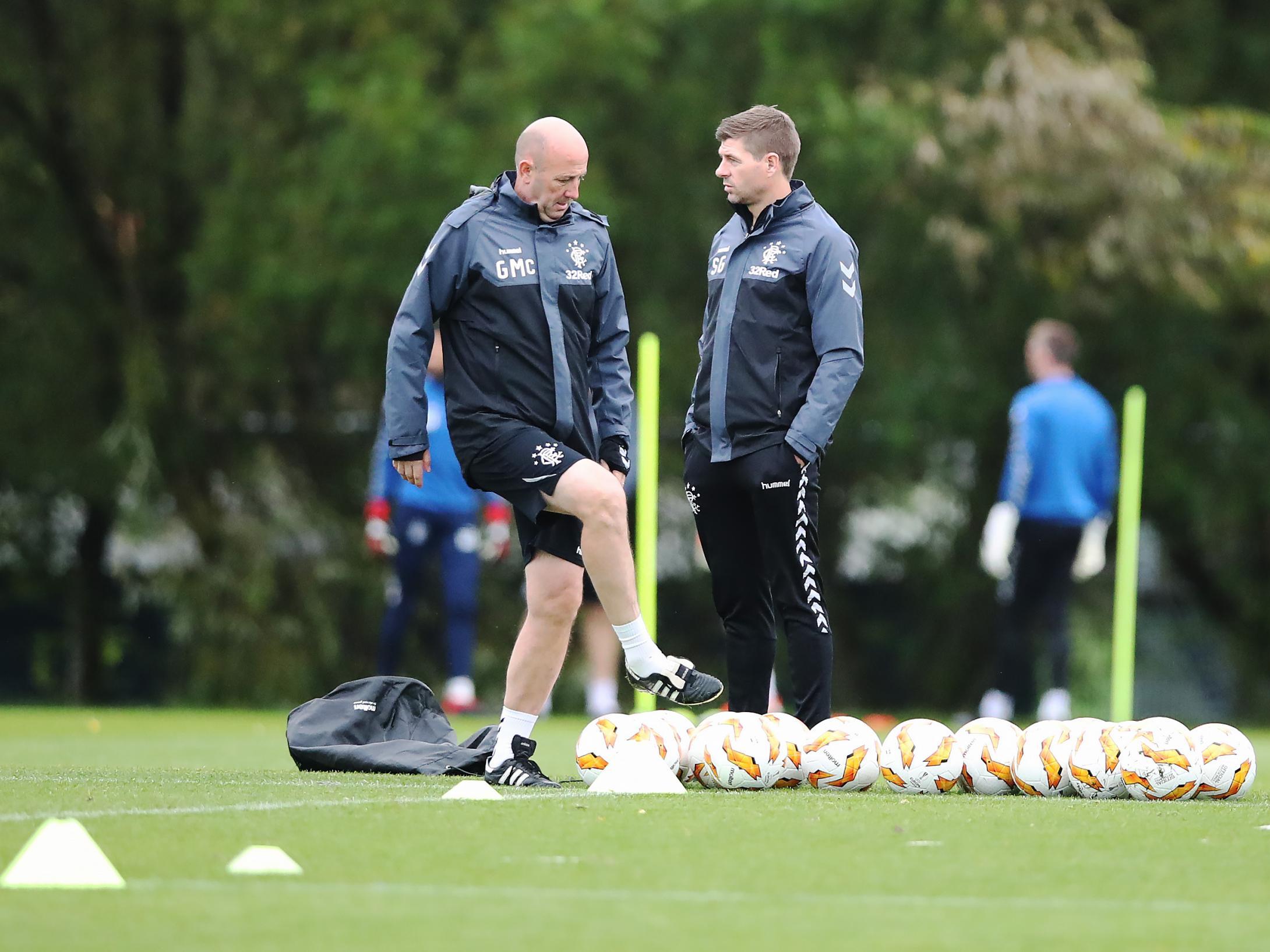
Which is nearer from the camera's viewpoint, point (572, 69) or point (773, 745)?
point (773, 745)

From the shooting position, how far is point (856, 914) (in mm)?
4047

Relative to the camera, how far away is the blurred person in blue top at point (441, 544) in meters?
12.2

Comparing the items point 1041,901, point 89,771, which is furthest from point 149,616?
point 1041,901

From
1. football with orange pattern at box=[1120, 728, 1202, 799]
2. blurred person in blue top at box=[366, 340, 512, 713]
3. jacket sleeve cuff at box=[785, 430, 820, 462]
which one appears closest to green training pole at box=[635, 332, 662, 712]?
blurred person in blue top at box=[366, 340, 512, 713]

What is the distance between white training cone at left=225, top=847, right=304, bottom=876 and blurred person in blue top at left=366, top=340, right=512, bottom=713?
298 inches

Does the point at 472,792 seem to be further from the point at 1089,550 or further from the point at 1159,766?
the point at 1089,550

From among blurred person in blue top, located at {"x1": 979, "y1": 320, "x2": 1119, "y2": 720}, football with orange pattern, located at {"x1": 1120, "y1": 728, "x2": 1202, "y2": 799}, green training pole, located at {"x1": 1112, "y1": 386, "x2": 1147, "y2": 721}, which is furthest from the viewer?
green training pole, located at {"x1": 1112, "y1": 386, "x2": 1147, "y2": 721}

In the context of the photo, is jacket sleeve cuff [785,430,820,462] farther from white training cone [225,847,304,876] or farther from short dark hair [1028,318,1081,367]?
short dark hair [1028,318,1081,367]

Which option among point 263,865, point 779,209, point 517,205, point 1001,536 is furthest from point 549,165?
point 1001,536

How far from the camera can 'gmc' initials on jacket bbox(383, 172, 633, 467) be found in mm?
6809

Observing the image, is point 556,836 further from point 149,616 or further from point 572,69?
point 149,616

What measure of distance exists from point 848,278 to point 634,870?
3473 mm

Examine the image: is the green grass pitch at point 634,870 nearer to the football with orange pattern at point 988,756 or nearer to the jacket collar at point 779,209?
the football with orange pattern at point 988,756

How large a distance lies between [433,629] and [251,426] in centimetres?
236
